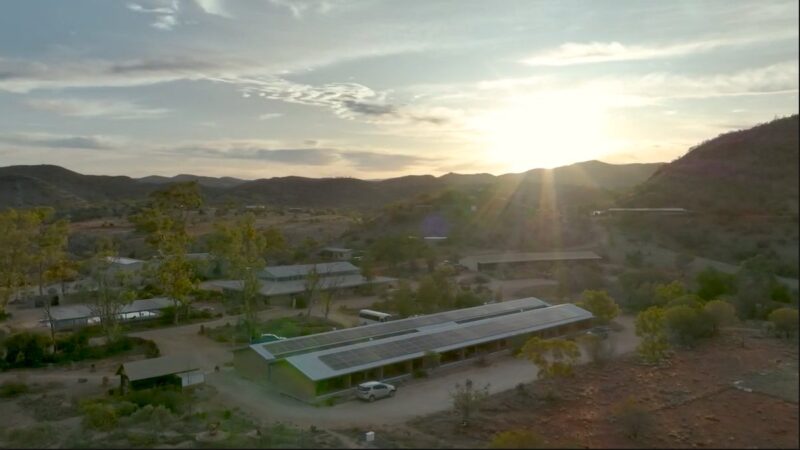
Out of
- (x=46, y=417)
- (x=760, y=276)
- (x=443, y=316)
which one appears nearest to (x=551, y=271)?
(x=443, y=316)

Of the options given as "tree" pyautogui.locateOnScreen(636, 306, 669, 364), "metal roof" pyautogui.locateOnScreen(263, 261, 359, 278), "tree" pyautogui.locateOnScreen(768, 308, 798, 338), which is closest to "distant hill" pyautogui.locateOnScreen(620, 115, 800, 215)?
"tree" pyautogui.locateOnScreen(636, 306, 669, 364)

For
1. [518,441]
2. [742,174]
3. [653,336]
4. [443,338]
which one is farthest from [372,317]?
[518,441]

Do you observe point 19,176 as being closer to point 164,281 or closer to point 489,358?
point 164,281

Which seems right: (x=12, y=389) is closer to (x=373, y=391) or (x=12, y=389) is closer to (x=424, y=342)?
(x=373, y=391)

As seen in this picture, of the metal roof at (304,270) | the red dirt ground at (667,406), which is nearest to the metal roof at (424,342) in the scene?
the red dirt ground at (667,406)

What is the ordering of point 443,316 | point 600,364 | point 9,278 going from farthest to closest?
point 9,278 < point 443,316 < point 600,364

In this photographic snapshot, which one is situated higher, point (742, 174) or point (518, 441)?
point (742, 174)

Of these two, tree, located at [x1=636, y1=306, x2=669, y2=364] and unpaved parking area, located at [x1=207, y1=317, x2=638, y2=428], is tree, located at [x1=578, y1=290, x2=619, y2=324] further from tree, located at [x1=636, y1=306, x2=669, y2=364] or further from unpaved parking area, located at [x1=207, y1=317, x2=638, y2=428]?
tree, located at [x1=636, y1=306, x2=669, y2=364]
